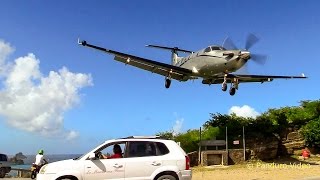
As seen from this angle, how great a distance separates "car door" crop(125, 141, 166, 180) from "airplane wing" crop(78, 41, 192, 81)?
18.9 m

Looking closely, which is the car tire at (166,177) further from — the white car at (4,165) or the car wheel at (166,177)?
the white car at (4,165)

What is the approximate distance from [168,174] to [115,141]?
173cm

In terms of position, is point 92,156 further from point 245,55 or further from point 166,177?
point 245,55

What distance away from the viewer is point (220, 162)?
93.4 feet

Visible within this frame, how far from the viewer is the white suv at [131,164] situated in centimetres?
1158

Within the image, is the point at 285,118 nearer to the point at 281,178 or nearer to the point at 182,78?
the point at 182,78

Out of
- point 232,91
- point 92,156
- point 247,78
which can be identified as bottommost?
point 92,156

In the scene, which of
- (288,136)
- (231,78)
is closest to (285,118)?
(288,136)

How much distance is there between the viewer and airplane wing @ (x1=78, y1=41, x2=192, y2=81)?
31.8m

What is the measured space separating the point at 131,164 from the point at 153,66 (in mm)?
22111

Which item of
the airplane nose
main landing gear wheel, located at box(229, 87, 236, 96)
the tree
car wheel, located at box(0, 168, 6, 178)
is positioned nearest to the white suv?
car wheel, located at box(0, 168, 6, 178)

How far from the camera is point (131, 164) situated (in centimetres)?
1185

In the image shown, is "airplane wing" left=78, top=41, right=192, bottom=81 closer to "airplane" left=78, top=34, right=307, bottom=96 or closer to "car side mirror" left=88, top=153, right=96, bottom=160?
"airplane" left=78, top=34, right=307, bottom=96

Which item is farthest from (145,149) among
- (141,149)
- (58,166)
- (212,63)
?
(212,63)
